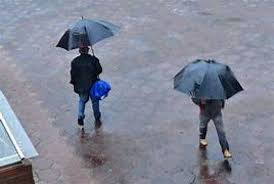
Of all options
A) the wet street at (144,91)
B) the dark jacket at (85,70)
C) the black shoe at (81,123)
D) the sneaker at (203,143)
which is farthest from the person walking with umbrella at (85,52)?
the sneaker at (203,143)

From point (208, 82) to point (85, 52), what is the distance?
2.36 m

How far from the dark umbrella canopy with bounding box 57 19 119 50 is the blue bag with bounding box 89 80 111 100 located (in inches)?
26.2

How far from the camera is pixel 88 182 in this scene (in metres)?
8.32

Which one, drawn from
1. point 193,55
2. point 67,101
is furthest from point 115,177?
point 193,55

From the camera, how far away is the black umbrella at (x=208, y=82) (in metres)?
7.68

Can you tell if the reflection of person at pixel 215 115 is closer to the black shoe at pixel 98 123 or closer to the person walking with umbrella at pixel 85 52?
the person walking with umbrella at pixel 85 52

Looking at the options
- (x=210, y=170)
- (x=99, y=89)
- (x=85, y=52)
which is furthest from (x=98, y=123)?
(x=210, y=170)

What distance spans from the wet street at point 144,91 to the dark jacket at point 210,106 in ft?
2.51

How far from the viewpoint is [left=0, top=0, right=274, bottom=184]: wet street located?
8.59m

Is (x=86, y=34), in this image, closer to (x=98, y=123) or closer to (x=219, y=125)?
(x=98, y=123)

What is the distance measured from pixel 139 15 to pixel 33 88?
186 inches

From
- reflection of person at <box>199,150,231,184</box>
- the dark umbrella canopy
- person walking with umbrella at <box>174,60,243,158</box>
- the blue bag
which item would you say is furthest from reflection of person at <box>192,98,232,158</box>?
the dark umbrella canopy

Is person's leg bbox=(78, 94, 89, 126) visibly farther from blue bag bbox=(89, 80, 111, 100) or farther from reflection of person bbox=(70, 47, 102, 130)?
blue bag bbox=(89, 80, 111, 100)

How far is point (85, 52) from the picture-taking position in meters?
9.23
